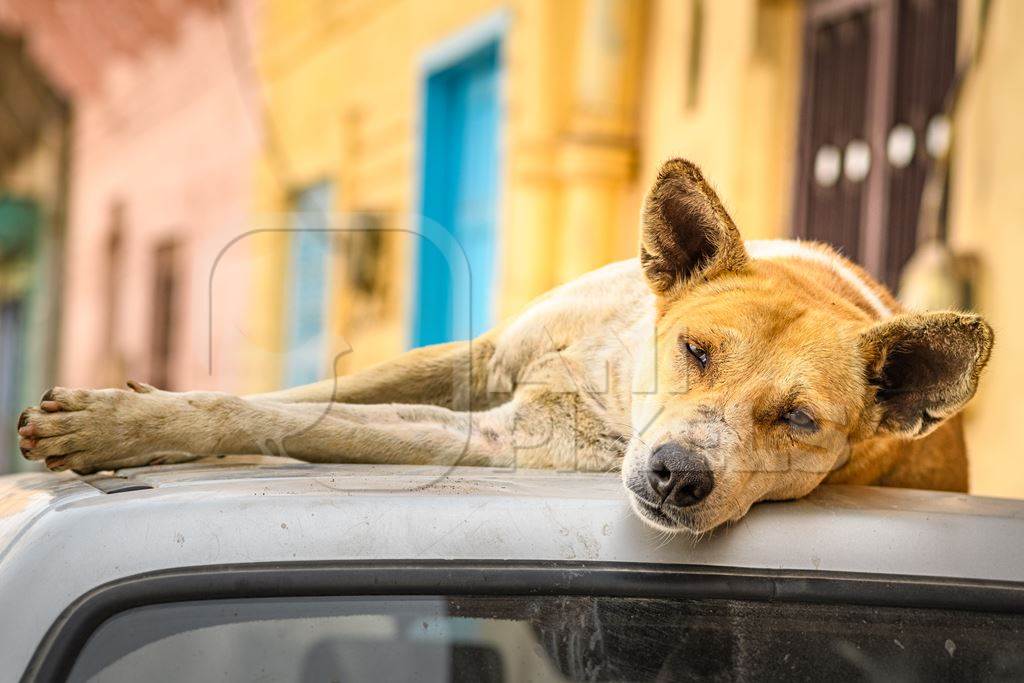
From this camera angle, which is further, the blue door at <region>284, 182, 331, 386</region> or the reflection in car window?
the blue door at <region>284, 182, 331, 386</region>

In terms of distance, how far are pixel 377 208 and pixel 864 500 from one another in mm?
8537

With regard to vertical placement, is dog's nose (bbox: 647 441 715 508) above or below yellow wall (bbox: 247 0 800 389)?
below

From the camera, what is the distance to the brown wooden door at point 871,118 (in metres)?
5.69

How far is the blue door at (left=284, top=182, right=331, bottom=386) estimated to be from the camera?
1073 cm

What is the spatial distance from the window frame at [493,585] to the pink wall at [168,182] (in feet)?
25.9

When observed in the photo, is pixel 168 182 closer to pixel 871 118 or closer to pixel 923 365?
pixel 871 118

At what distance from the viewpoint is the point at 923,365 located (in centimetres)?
263

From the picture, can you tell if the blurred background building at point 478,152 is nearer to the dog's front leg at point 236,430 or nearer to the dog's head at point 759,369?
the dog's front leg at point 236,430

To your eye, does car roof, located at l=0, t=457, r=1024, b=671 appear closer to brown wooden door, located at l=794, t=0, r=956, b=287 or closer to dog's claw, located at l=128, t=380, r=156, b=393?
dog's claw, located at l=128, t=380, r=156, b=393

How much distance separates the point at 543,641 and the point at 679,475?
2.06ft

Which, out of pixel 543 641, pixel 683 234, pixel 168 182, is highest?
pixel 168 182

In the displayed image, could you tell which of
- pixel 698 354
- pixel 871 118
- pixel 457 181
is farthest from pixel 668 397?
pixel 457 181

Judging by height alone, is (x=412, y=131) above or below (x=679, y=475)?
above

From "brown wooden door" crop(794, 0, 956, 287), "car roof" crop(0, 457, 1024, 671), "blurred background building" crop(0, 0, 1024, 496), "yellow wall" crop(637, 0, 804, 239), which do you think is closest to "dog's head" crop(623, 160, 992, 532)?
"car roof" crop(0, 457, 1024, 671)
